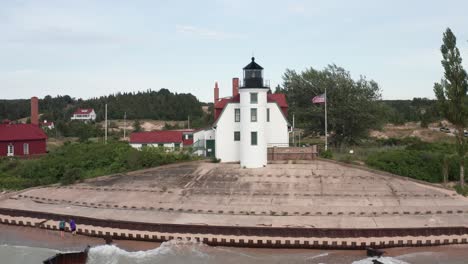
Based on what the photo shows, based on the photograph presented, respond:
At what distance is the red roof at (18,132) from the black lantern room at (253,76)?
21.7m

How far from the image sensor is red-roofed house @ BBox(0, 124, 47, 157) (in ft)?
143

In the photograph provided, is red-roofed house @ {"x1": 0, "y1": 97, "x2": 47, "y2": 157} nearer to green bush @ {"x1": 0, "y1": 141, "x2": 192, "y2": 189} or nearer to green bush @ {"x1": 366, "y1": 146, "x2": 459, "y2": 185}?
green bush @ {"x1": 0, "y1": 141, "x2": 192, "y2": 189}

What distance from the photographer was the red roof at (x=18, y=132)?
144 ft

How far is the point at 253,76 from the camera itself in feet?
110

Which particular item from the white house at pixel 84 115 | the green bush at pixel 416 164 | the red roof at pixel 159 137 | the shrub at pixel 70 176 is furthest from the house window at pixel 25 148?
the white house at pixel 84 115

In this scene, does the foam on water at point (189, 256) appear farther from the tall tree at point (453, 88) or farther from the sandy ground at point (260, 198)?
the tall tree at point (453, 88)

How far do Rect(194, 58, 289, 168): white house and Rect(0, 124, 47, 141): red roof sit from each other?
51.6 ft

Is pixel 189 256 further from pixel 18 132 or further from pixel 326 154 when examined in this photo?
pixel 18 132

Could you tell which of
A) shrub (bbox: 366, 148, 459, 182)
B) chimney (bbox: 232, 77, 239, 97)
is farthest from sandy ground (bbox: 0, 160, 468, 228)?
chimney (bbox: 232, 77, 239, 97)

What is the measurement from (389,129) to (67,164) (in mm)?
55448

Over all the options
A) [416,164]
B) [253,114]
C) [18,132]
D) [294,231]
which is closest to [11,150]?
[18,132]

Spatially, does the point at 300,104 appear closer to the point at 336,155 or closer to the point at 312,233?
the point at 336,155

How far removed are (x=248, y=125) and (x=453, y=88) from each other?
1231 centimetres

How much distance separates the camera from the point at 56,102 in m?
137
